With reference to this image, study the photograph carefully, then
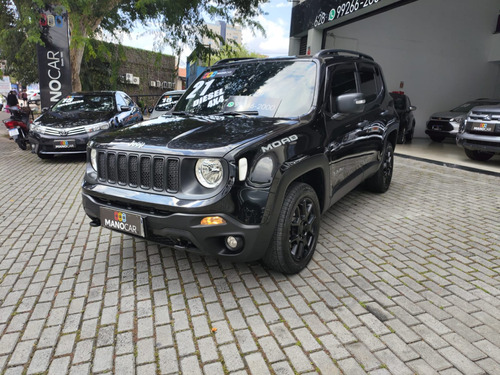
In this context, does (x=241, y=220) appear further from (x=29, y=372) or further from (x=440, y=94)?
(x=440, y=94)

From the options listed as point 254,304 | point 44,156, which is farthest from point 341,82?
point 44,156

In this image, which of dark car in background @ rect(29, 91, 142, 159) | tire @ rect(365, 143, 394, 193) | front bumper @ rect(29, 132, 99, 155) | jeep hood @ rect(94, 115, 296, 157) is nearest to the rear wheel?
dark car in background @ rect(29, 91, 142, 159)

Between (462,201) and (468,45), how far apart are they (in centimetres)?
1383

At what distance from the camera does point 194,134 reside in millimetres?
2891

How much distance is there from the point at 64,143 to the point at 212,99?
541 centimetres

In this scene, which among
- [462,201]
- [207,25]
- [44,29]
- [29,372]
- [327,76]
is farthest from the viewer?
[207,25]

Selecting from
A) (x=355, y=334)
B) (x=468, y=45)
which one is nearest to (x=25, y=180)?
(x=355, y=334)

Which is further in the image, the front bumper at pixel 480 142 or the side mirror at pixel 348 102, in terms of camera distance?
the front bumper at pixel 480 142

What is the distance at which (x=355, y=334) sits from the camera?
244 centimetres

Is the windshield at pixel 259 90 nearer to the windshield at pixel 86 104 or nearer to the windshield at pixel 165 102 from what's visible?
the windshield at pixel 86 104

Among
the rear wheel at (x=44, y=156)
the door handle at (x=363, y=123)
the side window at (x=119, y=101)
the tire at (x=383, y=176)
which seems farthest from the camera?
the side window at (x=119, y=101)

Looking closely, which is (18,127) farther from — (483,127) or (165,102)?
(483,127)

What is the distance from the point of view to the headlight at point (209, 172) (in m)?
2.55

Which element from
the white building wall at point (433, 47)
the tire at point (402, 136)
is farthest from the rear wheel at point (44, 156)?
the tire at point (402, 136)
